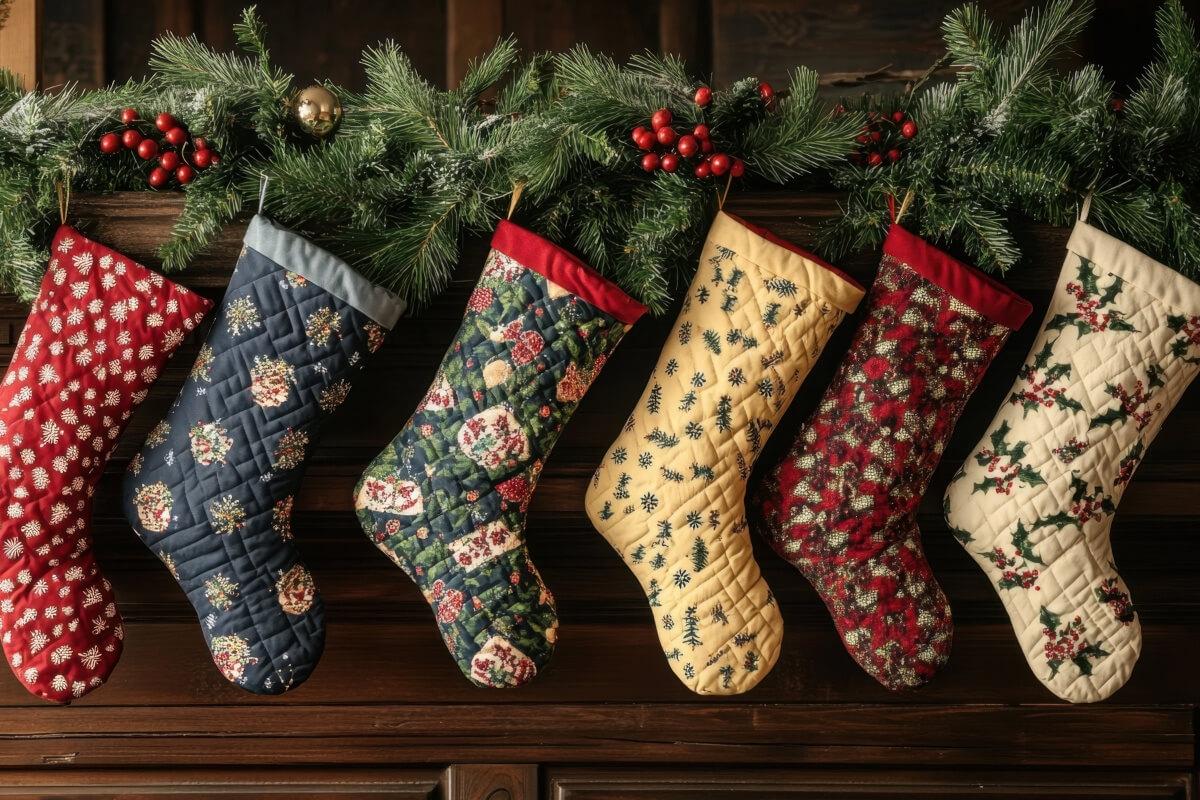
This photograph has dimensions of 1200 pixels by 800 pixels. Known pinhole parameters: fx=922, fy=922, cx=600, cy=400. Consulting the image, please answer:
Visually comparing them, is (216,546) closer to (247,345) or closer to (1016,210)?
(247,345)

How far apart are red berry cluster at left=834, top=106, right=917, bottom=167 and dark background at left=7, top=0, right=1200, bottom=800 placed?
0.47 ft

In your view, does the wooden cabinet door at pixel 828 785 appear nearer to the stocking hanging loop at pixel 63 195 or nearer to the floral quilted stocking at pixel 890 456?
the floral quilted stocking at pixel 890 456

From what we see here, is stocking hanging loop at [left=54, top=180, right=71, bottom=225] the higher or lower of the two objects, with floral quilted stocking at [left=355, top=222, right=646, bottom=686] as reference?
higher

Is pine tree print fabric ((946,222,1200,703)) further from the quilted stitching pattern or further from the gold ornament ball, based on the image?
the gold ornament ball

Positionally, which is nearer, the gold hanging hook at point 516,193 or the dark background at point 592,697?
the gold hanging hook at point 516,193

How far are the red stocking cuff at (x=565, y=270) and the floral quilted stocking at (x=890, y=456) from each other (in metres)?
0.33

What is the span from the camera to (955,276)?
1216 mm

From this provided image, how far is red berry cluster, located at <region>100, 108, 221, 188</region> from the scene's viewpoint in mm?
1160

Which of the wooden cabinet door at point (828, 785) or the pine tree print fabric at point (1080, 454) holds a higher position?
the pine tree print fabric at point (1080, 454)

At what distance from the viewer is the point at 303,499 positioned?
133cm

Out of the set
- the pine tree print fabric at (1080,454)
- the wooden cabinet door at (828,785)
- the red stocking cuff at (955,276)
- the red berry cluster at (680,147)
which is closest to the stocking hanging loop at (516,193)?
the red berry cluster at (680,147)

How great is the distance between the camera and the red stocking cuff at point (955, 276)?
3.99 ft

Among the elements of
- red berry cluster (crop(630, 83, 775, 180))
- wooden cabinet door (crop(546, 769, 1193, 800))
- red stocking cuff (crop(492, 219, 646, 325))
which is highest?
red berry cluster (crop(630, 83, 775, 180))

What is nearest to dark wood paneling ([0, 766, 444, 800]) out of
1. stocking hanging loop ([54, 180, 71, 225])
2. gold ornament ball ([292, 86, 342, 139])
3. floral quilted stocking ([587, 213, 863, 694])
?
floral quilted stocking ([587, 213, 863, 694])
